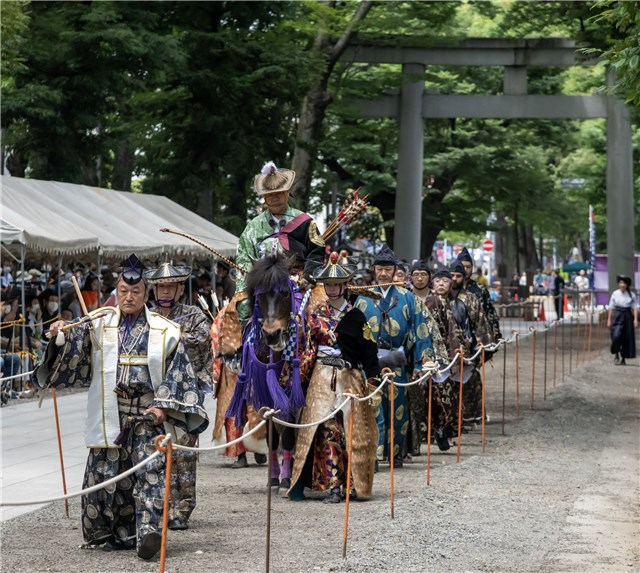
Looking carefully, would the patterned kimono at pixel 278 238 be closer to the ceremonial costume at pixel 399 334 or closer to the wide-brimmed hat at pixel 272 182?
the wide-brimmed hat at pixel 272 182

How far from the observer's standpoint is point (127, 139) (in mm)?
25766

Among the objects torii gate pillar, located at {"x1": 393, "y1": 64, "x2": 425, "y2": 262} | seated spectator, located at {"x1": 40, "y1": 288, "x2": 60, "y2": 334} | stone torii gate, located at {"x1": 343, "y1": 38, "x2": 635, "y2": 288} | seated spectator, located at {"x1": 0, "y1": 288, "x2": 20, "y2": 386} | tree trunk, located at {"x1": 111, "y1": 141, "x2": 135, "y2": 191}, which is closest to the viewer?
seated spectator, located at {"x1": 0, "y1": 288, "x2": 20, "y2": 386}

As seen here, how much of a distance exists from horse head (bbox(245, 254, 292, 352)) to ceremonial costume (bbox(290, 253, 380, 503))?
19.8 inches

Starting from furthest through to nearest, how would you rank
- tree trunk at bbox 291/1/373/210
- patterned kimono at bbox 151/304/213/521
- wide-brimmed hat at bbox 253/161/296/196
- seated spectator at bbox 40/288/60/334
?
tree trunk at bbox 291/1/373/210
seated spectator at bbox 40/288/60/334
wide-brimmed hat at bbox 253/161/296/196
patterned kimono at bbox 151/304/213/521

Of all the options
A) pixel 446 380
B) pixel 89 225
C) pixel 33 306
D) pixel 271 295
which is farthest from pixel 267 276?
pixel 89 225

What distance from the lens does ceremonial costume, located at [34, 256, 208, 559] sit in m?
7.16

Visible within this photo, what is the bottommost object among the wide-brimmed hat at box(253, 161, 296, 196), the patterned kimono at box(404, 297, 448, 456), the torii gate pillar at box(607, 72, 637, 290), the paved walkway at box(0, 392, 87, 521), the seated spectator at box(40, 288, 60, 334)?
the paved walkway at box(0, 392, 87, 521)

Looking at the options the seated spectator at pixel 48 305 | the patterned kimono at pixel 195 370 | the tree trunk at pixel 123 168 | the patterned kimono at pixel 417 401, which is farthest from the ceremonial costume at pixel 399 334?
the tree trunk at pixel 123 168

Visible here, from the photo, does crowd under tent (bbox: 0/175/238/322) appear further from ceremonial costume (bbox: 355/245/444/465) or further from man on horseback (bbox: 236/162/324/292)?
ceremonial costume (bbox: 355/245/444/465)

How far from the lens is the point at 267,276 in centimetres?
853

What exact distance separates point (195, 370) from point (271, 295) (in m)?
0.95

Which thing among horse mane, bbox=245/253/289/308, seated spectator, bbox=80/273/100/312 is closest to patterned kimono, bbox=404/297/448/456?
horse mane, bbox=245/253/289/308

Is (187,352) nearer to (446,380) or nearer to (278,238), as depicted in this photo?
(278,238)

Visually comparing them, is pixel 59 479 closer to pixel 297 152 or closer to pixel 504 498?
pixel 504 498
